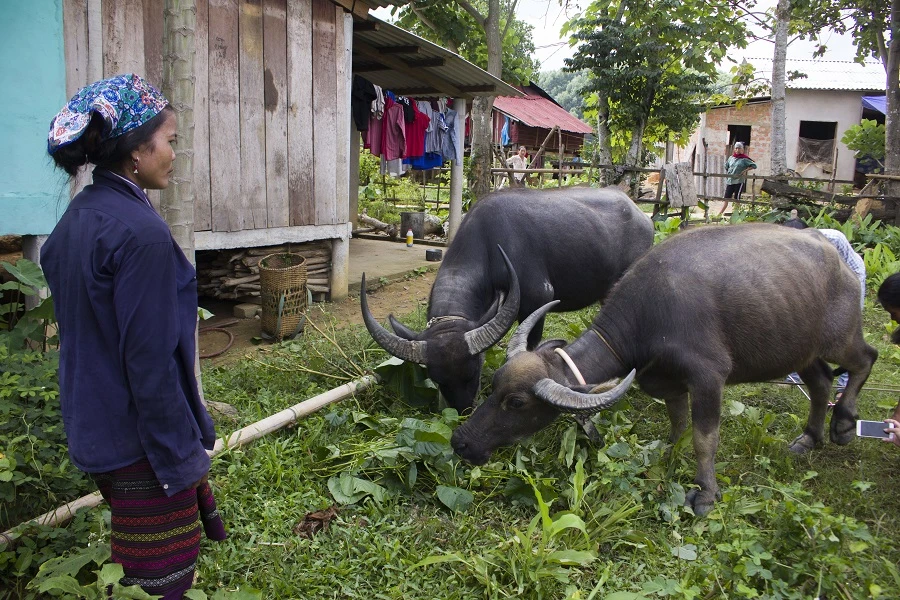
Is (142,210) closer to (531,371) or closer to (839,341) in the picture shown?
(531,371)

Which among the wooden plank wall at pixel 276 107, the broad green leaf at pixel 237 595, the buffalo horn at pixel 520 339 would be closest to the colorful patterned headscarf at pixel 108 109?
the broad green leaf at pixel 237 595

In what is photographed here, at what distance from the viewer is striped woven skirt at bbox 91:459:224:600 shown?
220 centimetres

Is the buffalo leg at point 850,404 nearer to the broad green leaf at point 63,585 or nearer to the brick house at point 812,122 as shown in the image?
the broad green leaf at point 63,585

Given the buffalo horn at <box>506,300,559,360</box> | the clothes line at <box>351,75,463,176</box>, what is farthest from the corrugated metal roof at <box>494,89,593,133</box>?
the buffalo horn at <box>506,300,559,360</box>

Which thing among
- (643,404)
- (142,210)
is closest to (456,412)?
(643,404)

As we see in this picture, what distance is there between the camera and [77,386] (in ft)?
6.90

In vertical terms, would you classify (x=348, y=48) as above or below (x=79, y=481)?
above

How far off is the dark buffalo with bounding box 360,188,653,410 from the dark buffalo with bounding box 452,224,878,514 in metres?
0.74

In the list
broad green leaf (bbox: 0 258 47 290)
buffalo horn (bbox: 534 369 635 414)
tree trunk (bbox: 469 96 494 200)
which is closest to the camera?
buffalo horn (bbox: 534 369 635 414)

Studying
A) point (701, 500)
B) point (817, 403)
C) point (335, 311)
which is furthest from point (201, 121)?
point (817, 403)

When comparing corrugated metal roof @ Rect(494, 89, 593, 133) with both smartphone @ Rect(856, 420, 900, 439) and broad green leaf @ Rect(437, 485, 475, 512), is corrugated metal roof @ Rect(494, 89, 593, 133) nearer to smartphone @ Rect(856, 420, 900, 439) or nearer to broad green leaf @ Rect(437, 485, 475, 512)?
smartphone @ Rect(856, 420, 900, 439)

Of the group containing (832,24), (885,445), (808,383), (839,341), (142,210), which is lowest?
(885,445)

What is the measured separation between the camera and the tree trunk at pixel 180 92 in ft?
10.7

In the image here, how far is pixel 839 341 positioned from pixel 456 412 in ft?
8.13
